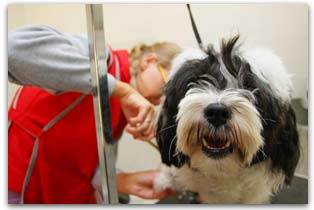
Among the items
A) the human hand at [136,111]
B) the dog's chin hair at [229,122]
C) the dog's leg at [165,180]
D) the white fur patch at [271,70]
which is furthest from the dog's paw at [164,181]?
the white fur patch at [271,70]

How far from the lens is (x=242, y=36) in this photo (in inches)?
44.0

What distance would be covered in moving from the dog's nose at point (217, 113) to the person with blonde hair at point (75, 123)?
0.78ft

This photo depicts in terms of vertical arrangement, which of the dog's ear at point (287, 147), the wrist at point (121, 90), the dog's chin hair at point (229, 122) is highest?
the wrist at point (121, 90)

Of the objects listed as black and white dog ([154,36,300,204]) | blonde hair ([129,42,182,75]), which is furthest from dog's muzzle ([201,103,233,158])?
blonde hair ([129,42,182,75])

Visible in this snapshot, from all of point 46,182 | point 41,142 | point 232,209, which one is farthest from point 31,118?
point 232,209

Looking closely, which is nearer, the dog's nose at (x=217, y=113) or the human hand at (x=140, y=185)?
the dog's nose at (x=217, y=113)

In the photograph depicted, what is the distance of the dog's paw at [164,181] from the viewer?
3.87ft

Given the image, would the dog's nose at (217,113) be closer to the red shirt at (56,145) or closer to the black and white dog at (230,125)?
the black and white dog at (230,125)

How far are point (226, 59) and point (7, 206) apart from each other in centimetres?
76

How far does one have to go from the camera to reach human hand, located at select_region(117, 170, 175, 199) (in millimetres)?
1181

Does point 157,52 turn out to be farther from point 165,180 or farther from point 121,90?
point 165,180

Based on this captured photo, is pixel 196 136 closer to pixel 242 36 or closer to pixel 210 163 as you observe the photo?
pixel 210 163

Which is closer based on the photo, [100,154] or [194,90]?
[194,90]

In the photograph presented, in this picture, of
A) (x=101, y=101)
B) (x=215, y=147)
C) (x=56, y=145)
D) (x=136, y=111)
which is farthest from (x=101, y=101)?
(x=215, y=147)
